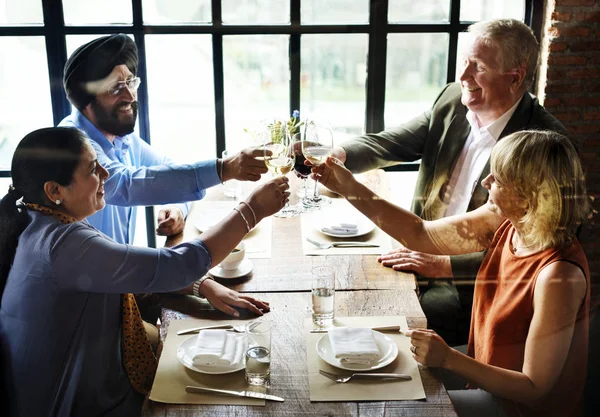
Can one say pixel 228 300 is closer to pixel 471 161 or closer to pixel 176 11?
pixel 471 161

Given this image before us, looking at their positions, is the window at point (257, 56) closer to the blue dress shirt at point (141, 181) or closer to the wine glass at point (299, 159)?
the blue dress shirt at point (141, 181)

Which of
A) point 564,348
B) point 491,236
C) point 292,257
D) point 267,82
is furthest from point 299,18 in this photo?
point 564,348

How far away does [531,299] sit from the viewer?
1.25m

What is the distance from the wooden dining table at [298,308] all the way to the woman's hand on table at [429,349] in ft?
0.06

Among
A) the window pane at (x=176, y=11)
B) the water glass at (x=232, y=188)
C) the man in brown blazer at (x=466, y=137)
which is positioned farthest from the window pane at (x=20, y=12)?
the man in brown blazer at (x=466, y=137)

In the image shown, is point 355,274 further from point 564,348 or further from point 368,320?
point 564,348

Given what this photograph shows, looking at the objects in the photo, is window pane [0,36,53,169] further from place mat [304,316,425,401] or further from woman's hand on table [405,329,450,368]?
woman's hand on table [405,329,450,368]

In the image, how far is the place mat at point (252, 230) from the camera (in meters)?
1.75

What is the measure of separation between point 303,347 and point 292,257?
47 cm

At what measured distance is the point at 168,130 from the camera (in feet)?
7.66

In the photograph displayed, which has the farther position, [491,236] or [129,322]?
[491,236]

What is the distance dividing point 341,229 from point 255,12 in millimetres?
1018

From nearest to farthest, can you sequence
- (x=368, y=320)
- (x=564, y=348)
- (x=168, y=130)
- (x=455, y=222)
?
(x=564, y=348) < (x=368, y=320) < (x=455, y=222) < (x=168, y=130)

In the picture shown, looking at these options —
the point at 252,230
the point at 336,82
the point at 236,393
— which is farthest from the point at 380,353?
the point at 336,82
